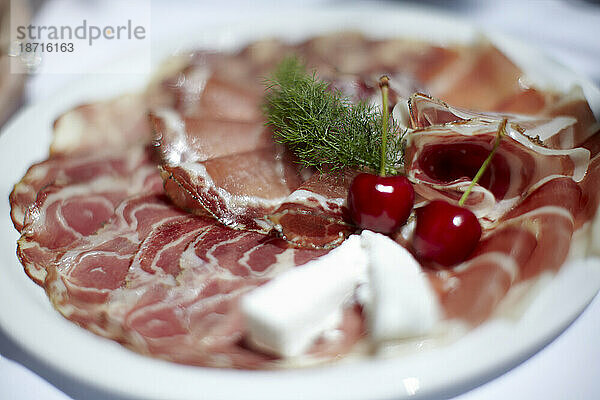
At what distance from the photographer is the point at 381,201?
0.98 metres

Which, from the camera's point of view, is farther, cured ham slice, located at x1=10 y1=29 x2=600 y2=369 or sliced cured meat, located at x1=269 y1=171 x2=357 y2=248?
sliced cured meat, located at x1=269 y1=171 x2=357 y2=248

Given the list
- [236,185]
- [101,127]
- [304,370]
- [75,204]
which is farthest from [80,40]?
[304,370]

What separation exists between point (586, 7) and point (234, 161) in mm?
1310

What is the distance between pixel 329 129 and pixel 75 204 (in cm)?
51

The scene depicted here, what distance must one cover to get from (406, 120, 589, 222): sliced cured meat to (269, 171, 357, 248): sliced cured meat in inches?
5.7

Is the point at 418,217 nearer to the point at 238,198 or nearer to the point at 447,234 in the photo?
the point at 447,234

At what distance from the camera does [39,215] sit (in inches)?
43.5

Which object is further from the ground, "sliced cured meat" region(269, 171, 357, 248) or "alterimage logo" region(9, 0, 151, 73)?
"alterimage logo" region(9, 0, 151, 73)

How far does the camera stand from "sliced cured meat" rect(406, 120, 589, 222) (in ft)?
3.35

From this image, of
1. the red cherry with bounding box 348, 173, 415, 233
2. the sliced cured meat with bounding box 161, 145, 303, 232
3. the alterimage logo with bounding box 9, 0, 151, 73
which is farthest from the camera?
the alterimage logo with bounding box 9, 0, 151, 73

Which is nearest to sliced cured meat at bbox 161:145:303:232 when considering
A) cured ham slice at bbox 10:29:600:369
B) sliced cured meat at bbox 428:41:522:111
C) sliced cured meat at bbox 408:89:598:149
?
cured ham slice at bbox 10:29:600:369

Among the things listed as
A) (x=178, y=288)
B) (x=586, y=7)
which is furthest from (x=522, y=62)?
(x=178, y=288)

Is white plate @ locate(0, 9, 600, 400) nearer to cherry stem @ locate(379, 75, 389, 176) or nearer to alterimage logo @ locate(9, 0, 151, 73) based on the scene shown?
cherry stem @ locate(379, 75, 389, 176)

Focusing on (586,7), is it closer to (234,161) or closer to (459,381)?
(234,161)
